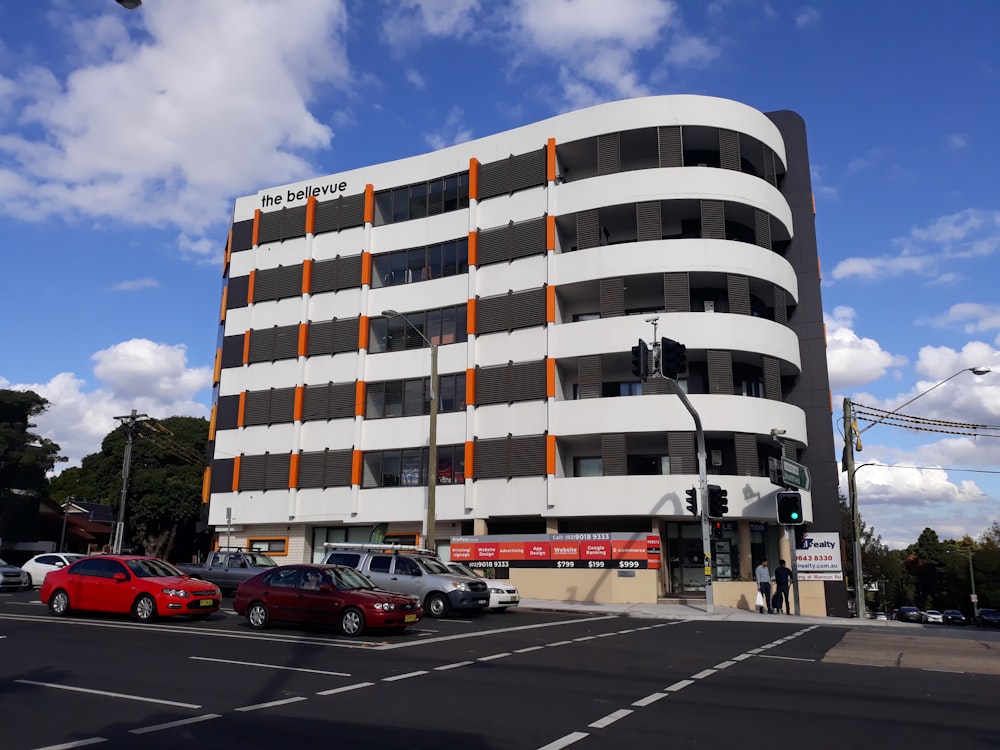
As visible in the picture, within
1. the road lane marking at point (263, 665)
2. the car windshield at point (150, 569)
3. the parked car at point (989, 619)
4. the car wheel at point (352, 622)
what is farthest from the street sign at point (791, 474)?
the parked car at point (989, 619)

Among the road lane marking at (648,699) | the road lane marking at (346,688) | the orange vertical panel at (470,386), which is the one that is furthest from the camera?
the orange vertical panel at (470,386)

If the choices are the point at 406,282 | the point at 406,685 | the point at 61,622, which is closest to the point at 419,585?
the point at 61,622

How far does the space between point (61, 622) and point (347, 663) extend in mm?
8972

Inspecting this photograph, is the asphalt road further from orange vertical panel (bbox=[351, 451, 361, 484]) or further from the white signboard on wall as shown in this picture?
orange vertical panel (bbox=[351, 451, 361, 484])

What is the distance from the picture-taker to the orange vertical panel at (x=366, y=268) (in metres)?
42.3

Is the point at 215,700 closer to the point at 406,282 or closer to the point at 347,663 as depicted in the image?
the point at 347,663

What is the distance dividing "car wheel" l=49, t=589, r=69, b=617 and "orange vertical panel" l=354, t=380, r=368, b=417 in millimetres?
21910

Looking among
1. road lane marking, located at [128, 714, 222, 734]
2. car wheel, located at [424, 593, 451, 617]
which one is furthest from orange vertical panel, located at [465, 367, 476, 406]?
road lane marking, located at [128, 714, 222, 734]

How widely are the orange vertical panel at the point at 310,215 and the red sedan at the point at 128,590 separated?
91.3 feet

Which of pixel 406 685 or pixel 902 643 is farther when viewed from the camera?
pixel 902 643

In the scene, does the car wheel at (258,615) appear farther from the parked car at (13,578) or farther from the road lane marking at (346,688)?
the parked car at (13,578)

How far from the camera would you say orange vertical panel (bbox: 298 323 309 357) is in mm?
43281

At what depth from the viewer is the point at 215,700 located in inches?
377

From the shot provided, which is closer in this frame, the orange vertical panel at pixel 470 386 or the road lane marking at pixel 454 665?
the road lane marking at pixel 454 665
